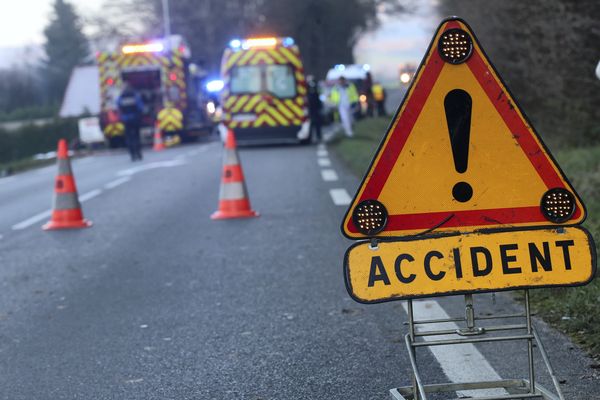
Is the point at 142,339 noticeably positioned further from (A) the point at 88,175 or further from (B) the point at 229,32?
(B) the point at 229,32

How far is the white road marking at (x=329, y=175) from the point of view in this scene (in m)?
16.1

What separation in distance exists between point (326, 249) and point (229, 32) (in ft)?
170

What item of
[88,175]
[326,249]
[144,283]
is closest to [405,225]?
[144,283]

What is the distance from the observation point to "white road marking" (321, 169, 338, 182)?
Result: 16122 mm

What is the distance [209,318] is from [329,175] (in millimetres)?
10483

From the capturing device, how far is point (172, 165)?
2156cm

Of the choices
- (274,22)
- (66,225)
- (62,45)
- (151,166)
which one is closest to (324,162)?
(151,166)

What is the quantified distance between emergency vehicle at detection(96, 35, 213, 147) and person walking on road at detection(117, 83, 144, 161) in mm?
7024

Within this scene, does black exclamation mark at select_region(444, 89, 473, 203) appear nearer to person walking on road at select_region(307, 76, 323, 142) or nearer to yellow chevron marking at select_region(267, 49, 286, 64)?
person walking on road at select_region(307, 76, 323, 142)

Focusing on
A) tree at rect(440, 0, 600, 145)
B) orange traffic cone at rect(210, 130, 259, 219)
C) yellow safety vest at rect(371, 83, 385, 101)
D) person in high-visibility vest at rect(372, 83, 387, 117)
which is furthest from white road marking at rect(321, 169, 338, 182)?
yellow safety vest at rect(371, 83, 385, 101)

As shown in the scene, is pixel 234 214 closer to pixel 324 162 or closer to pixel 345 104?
pixel 324 162

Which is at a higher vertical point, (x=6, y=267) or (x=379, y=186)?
(x=379, y=186)

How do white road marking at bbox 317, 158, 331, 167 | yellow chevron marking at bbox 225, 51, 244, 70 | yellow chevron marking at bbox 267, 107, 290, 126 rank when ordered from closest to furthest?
1. white road marking at bbox 317, 158, 331, 167
2. yellow chevron marking at bbox 267, 107, 290, 126
3. yellow chevron marking at bbox 225, 51, 244, 70

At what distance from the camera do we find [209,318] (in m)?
6.49
